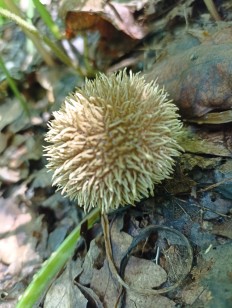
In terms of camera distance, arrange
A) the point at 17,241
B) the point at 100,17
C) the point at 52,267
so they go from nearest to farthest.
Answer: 1. the point at 52,267
2. the point at 17,241
3. the point at 100,17

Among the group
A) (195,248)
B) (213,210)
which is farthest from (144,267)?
(213,210)

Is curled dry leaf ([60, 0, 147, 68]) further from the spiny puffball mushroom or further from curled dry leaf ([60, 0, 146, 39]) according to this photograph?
the spiny puffball mushroom

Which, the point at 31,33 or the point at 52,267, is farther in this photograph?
the point at 31,33

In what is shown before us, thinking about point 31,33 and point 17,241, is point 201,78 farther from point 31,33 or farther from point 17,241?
point 17,241

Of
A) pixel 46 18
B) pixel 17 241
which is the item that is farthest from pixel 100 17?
pixel 17 241

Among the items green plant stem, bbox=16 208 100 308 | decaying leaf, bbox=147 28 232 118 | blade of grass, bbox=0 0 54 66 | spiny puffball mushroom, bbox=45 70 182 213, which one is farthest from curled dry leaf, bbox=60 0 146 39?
green plant stem, bbox=16 208 100 308

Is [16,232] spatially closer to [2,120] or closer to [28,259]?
[28,259]
